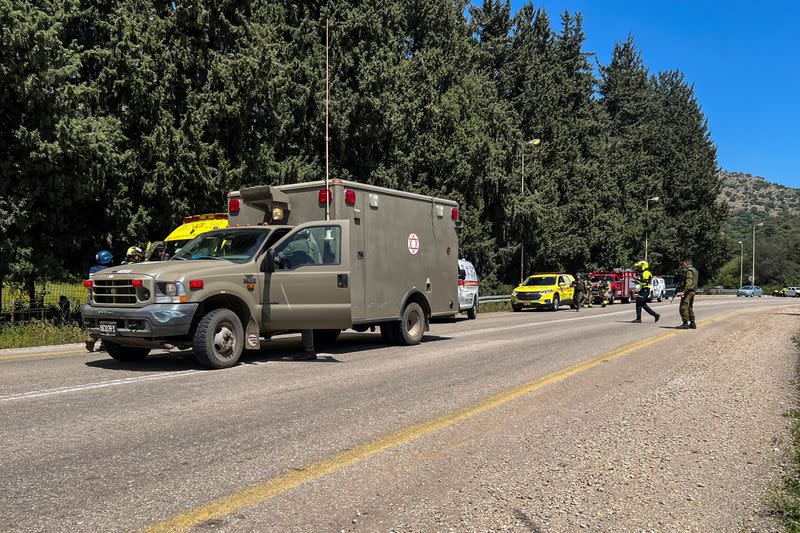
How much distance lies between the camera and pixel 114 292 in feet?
28.8

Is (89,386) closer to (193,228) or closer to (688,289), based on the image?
(193,228)

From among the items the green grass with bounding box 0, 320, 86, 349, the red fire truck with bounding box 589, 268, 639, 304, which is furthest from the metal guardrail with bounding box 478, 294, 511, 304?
the green grass with bounding box 0, 320, 86, 349

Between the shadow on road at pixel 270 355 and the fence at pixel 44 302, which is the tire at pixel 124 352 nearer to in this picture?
the shadow on road at pixel 270 355

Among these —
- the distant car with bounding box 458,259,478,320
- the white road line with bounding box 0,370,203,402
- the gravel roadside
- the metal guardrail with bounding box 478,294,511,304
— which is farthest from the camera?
the metal guardrail with bounding box 478,294,511,304

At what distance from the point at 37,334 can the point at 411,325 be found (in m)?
7.73

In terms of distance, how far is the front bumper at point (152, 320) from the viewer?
27.4 feet

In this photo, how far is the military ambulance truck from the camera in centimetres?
860

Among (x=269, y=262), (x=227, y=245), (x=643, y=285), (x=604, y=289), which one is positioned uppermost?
(x=227, y=245)

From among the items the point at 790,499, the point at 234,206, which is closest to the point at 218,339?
the point at 234,206

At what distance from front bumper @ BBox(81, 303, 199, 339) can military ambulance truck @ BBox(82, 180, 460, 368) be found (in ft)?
0.04

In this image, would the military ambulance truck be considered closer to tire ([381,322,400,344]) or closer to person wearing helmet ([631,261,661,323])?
tire ([381,322,400,344])

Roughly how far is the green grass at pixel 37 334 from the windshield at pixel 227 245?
467cm

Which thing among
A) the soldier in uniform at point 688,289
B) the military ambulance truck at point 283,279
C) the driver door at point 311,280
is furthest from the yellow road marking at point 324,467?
the soldier in uniform at point 688,289

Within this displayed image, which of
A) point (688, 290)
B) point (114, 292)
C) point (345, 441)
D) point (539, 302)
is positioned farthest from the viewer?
point (539, 302)
